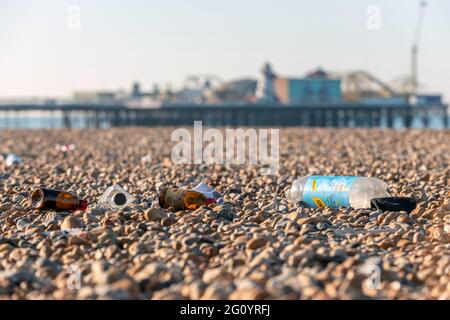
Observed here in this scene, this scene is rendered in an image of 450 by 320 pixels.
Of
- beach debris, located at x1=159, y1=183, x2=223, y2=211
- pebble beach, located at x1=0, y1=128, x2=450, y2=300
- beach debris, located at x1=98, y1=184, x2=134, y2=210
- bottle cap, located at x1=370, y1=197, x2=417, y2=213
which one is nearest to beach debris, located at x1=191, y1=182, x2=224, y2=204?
beach debris, located at x1=159, y1=183, x2=223, y2=211

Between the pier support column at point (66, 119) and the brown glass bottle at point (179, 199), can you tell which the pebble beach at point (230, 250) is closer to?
the brown glass bottle at point (179, 199)

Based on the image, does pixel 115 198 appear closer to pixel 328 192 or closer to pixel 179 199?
pixel 179 199

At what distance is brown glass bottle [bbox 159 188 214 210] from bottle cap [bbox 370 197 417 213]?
1618 mm

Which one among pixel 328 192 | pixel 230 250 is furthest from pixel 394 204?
pixel 230 250

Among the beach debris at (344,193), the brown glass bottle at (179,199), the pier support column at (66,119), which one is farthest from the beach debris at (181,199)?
the pier support column at (66,119)

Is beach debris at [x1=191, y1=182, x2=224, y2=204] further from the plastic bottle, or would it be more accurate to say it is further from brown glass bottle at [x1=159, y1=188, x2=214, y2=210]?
the plastic bottle

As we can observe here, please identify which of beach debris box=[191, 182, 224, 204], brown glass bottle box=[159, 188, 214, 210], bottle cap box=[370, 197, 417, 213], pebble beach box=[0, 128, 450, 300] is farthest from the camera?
beach debris box=[191, 182, 224, 204]

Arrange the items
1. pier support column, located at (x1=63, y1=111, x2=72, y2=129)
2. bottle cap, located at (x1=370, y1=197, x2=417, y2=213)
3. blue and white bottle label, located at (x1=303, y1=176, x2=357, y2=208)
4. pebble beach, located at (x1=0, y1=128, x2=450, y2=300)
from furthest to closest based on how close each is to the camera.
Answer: pier support column, located at (x1=63, y1=111, x2=72, y2=129) < blue and white bottle label, located at (x1=303, y1=176, x2=357, y2=208) < bottle cap, located at (x1=370, y1=197, x2=417, y2=213) < pebble beach, located at (x1=0, y1=128, x2=450, y2=300)

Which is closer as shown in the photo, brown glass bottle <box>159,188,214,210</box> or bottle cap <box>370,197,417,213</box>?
bottle cap <box>370,197,417,213</box>

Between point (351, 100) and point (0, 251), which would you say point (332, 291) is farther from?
point (351, 100)

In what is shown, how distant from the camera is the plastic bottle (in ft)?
26.3

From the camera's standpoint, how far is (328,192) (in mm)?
8070

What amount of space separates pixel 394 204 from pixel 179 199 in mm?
1919

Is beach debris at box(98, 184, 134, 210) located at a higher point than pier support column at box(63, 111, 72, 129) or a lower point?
higher
